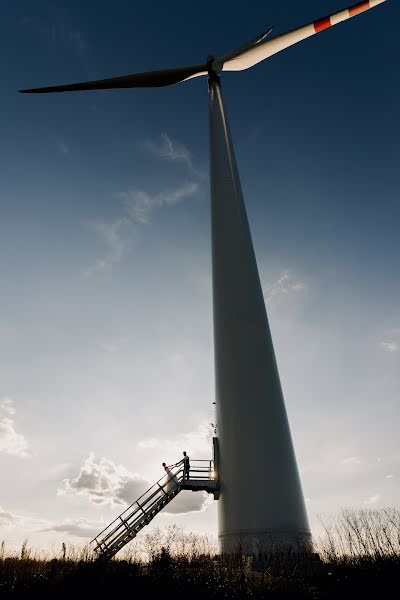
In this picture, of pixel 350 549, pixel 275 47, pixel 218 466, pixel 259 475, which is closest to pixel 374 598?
pixel 350 549

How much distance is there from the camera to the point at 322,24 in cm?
3167

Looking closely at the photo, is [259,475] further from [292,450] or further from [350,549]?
[350,549]

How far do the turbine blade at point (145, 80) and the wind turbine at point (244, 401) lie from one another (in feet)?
26.7

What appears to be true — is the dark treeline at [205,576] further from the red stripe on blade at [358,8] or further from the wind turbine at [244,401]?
the red stripe on blade at [358,8]

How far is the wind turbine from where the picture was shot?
1870 cm

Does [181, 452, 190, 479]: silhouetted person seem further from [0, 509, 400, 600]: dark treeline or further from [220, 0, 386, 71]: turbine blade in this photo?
[220, 0, 386, 71]: turbine blade

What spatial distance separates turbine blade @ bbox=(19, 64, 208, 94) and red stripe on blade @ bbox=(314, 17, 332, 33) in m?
8.67

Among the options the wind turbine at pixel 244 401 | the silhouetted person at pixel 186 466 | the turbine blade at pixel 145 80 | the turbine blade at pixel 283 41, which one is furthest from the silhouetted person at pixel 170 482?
the turbine blade at pixel 283 41

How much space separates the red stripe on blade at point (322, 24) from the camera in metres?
31.5

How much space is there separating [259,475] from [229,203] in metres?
15.6

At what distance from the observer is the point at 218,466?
73.1 ft

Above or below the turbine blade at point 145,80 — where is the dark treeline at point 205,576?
below

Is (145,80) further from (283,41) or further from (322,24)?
(322,24)

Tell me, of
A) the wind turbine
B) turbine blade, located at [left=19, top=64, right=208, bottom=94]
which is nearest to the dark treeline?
the wind turbine
